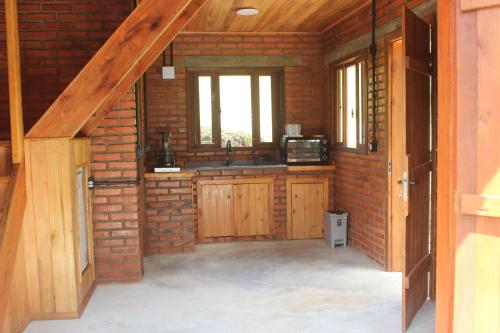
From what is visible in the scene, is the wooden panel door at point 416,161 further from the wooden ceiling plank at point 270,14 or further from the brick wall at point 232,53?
the brick wall at point 232,53

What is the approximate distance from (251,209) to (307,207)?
0.73 m

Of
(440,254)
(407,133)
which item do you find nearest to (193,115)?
(407,133)

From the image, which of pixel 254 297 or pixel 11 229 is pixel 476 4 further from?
pixel 11 229

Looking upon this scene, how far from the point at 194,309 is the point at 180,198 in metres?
2.11

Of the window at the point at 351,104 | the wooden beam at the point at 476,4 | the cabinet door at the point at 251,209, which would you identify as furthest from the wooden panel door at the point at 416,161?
the cabinet door at the point at 251,209

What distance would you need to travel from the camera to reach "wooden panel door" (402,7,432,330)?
354 cm

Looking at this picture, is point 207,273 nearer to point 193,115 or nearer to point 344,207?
point 344,207

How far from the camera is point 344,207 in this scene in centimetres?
629

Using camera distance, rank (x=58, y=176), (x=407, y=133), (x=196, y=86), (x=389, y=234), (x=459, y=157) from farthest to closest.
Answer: (x=196, y=86) → (x=389, y=234) → (x=58, y=176) → (x=407, y=133) → (x=459, y=157)

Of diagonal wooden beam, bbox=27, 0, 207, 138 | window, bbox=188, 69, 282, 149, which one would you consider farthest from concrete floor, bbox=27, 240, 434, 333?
window, bbox=188, 69, 282, 149

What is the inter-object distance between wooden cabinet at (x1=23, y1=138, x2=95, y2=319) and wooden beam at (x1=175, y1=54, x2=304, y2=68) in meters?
3.09

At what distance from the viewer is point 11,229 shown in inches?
135

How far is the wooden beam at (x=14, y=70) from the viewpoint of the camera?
341 cm

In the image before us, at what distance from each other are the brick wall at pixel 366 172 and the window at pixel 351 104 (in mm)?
122
